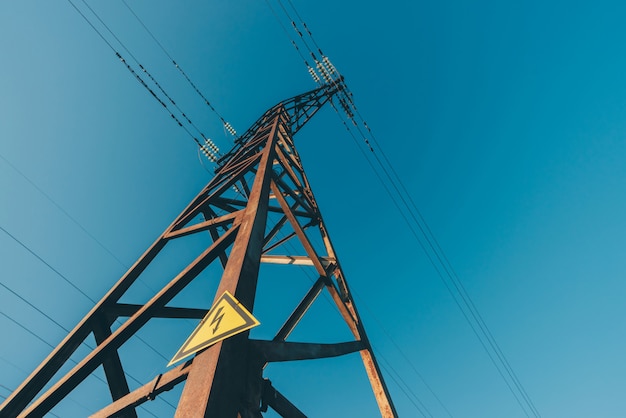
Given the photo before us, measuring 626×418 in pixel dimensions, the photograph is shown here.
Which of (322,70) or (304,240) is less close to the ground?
(322,70)

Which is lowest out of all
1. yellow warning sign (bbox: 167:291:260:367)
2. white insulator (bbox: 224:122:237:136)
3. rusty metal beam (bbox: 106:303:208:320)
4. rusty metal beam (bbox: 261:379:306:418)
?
rusty metal beam (bbox: 261:379:306:418)

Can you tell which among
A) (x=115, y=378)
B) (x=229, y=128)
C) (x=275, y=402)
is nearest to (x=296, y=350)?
(x=275, y=402)

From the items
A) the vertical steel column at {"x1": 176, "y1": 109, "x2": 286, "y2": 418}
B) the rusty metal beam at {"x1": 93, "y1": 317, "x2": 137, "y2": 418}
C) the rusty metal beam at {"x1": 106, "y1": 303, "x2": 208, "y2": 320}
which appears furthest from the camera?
the rusty metal beam at {"x1": 106, "y1": 303, "x2": 208, "y2": 320}

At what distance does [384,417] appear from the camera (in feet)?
9.59

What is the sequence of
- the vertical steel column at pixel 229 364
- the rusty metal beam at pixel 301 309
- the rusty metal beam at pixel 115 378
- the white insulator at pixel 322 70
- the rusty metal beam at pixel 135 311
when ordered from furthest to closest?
the white insulator at pixel 322 70 < the rusty metal beam at pixel 301 309 < the rusty metal beam at pixel 135 311 < the rusty metal beam at pixel 115 378 < the vertical steel column at pixel 229 364

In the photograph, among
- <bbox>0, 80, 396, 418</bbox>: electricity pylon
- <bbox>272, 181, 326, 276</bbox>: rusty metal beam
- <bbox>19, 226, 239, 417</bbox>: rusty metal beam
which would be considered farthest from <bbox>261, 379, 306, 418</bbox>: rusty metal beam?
<bbox>272, 181, 326, 276</bbox>: rusty metal beam

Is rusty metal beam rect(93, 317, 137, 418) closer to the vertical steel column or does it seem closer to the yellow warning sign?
the yellow warning sign

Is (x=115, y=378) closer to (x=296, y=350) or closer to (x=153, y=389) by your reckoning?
(x=153, y=389)

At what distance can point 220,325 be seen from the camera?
1.79m

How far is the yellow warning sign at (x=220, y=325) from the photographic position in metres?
1.73

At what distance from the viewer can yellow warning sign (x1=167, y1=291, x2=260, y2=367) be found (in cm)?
173

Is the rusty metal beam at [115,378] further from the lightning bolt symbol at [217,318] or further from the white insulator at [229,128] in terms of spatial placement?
the white insulator at [229,128]

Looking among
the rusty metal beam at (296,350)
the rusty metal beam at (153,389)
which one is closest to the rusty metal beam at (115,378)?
the rusty metal beam at (153,389)

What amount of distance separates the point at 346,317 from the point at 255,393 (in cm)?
186
